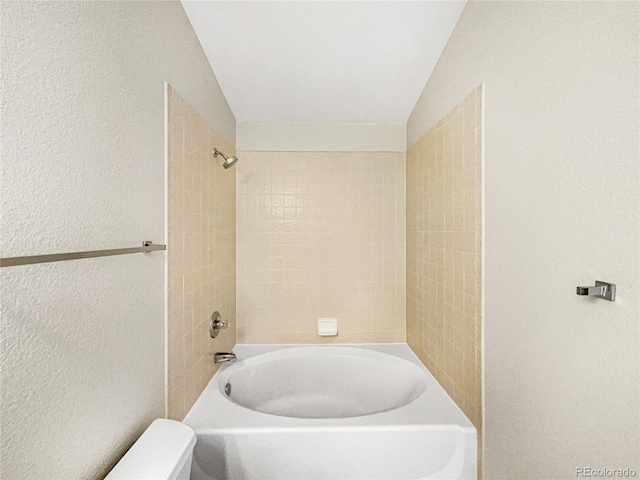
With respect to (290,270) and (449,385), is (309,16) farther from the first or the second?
(449,385)

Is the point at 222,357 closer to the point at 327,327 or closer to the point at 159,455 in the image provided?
the point at 327,327

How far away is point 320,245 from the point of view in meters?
2.60

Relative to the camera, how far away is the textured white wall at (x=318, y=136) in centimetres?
257

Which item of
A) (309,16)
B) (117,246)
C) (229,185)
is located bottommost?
(117,246)

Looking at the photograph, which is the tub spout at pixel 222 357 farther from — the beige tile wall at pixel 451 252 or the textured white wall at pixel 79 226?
the beige tile wall at pixel 451 252

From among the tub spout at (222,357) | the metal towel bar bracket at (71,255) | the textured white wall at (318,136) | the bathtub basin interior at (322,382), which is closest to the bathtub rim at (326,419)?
the tub spout at (222,357)

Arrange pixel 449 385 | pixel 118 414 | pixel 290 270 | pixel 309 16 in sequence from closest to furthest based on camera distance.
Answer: pixel 118 414 → pixel 309 16 → pixel 449 385 → pixel 290 270

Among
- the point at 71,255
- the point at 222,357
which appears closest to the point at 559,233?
the point at 71,255

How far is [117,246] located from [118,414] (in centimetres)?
46

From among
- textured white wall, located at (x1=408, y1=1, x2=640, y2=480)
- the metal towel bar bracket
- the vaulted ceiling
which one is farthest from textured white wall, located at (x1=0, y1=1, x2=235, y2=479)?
textured white wall, located at (x1=408, y1=1, x2=640, y2=480)

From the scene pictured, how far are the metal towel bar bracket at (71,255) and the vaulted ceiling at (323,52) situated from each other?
3.51 feet

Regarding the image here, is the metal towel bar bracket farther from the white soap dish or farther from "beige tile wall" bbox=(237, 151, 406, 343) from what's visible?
the white soap dish

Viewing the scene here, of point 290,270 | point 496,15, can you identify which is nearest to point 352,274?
point 290,270

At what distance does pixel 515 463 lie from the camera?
109 cm
